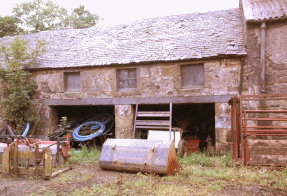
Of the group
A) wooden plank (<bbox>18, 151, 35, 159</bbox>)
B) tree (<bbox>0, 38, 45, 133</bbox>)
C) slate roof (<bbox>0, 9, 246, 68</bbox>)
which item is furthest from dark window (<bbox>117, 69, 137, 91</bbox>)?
wooden plank (<bbox>18, 151, 35, 159</bbox>)

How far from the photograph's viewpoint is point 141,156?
573 centimetres

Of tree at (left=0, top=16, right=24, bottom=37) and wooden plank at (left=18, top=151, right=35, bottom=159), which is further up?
tree at (left=0, top=16, right=24, bottom=37)

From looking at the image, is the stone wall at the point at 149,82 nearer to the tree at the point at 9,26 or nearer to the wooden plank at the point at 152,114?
the wooden plank at the point at 152,114

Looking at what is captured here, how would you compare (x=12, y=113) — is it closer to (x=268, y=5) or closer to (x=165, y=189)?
(x=165, y=189)


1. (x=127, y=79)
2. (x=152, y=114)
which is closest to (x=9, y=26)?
(x=127, y=79)

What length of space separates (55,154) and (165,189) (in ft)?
11.1

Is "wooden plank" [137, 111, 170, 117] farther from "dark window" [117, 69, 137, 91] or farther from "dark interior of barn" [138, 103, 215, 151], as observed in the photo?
"dark interior of barn" [138, 103, 215, 151]

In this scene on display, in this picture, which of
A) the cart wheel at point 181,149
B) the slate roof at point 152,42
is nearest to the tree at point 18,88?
the slate roof at point 152,42

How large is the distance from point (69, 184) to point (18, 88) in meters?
6.09

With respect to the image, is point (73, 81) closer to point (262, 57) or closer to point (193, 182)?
point (193, 182)

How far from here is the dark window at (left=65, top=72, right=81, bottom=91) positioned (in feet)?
33.1

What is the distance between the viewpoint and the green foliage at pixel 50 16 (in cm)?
2305

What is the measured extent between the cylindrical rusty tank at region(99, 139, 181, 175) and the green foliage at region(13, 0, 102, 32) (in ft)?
64.7

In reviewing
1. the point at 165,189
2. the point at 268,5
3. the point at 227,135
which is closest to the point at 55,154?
the point at 165,189
